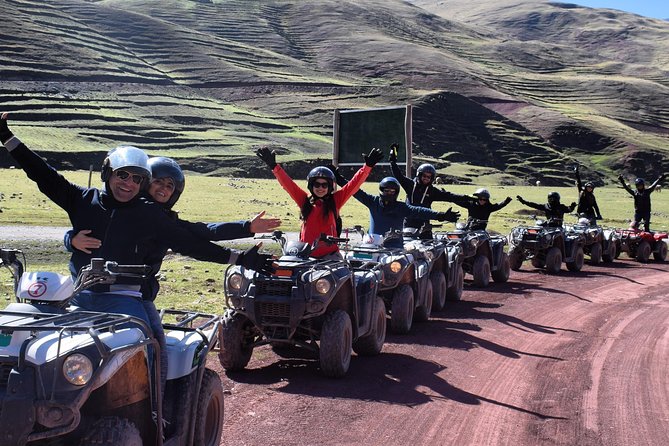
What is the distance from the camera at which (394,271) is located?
1048 cm

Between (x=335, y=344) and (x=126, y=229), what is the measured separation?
358 centimetres

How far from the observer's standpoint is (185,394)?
4793 millimetres

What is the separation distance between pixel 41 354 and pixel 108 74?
10734 centimetres

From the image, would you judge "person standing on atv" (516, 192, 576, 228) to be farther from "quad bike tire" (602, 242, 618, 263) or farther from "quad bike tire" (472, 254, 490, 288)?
"quad bike tire" (472, 254, 490, 288)

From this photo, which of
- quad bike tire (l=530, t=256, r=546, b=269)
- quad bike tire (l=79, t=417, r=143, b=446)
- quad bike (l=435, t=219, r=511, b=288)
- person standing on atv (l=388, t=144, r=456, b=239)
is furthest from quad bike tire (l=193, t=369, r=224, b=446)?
quad bike tire (l=530, t=256, r=546, b=269)

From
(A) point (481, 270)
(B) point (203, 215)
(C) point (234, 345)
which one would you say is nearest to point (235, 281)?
(C) point (234, 345)

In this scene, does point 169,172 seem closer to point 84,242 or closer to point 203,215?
point 84,242

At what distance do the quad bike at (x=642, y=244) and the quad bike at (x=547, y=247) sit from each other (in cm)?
399

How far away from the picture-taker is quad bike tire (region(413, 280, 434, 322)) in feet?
38.6

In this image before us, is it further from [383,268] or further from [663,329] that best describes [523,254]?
[383,268]

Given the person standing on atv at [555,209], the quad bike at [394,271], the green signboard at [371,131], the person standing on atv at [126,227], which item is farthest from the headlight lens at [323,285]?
the person standing on atv at [555,209]

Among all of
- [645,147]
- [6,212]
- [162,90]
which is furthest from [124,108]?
[645,147]

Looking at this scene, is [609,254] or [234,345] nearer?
[234,345]

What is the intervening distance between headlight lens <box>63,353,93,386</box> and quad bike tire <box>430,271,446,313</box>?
9520 millimetres
